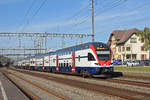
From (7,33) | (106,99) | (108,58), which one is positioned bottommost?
(106,99)

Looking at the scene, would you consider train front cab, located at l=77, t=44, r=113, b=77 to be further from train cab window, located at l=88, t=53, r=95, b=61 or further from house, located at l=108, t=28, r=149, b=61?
house, located at l=108, t=28, r=149, b=61

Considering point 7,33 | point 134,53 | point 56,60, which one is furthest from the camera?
point 134,53

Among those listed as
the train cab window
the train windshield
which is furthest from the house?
the train cab window

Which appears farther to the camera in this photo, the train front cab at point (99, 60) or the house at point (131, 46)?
the house at point (131, 46)

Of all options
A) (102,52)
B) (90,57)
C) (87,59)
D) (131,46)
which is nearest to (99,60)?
(102,52)

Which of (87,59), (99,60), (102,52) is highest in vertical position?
(102,52)

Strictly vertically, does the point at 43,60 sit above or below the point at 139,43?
below

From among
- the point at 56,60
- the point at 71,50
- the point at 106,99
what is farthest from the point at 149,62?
the point at 106,99

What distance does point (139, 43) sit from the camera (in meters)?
78.6

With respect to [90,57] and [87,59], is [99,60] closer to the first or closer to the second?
[90,57]

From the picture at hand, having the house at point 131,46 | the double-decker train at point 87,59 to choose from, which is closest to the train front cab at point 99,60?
the double-decker train at point 87,59

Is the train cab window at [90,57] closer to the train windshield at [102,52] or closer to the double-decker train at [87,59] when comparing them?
the double-decker train at [87,59]

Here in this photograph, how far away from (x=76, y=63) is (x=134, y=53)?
54091 millimetres

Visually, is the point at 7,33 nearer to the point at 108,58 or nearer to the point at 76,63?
the point at 76,63
